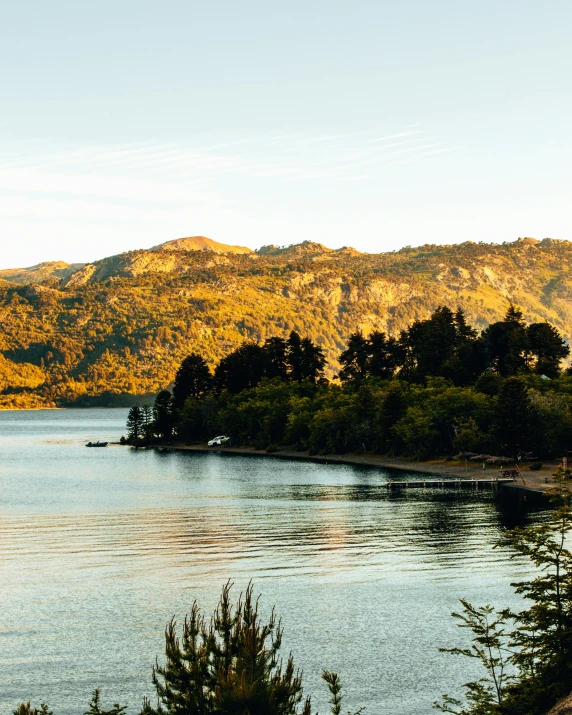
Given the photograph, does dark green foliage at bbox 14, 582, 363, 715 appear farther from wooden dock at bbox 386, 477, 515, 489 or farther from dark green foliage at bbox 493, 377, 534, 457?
dark green foliage at bbox 493, 377, 534, 457

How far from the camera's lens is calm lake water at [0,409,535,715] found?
40.7 m

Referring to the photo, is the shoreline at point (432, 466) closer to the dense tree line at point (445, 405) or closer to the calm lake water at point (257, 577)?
the dense tree line at point (445, 405)

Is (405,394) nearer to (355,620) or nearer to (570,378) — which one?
(570,378)

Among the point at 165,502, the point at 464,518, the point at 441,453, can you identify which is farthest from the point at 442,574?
the point at 441,453

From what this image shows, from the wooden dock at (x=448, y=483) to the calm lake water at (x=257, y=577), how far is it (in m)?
3.40

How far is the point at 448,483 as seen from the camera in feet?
391

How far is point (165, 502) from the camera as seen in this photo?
107438 millimetres

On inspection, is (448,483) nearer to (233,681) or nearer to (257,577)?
(257,577)

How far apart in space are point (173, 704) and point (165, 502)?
8336 cm

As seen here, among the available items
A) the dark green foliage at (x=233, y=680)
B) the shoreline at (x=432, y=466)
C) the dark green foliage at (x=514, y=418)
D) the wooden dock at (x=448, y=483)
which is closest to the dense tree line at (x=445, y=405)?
the dark green foliage at (x=514, y=418)

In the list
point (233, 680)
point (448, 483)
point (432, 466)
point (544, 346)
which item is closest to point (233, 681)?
point (233, 680)

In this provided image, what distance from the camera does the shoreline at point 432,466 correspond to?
364 feet

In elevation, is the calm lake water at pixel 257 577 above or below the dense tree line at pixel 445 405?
below

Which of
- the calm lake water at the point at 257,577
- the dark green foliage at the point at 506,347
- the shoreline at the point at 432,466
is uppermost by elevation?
the dark green foliage at the point at 506,347
